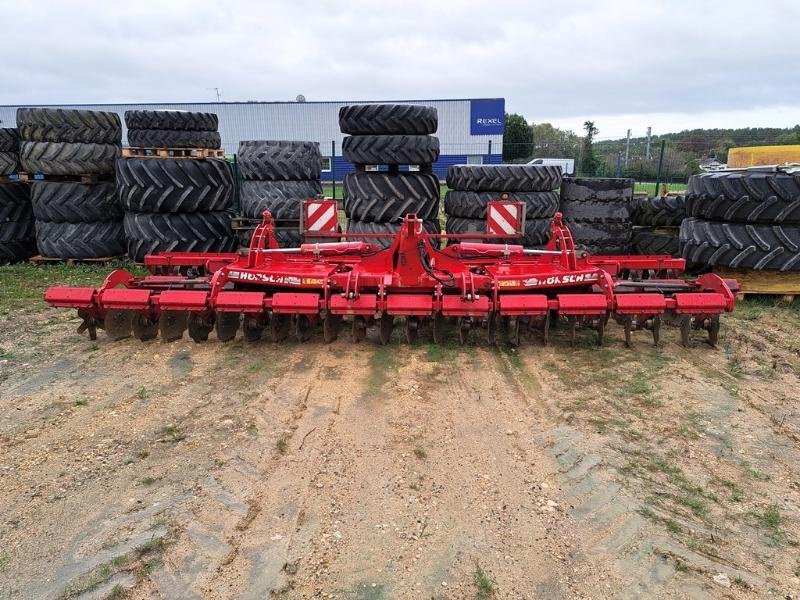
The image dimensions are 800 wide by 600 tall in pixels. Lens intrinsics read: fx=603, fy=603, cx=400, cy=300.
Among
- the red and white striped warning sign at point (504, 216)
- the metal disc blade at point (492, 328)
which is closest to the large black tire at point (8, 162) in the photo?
the red and white striped warning sign at point (504, 216)

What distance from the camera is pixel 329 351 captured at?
5711 millimetres

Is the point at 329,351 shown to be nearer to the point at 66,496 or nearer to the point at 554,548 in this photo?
the point at 66,496

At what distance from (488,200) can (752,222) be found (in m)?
3.60

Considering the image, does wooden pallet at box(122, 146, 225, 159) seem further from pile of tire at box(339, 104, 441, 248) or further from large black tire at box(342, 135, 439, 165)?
large black tire at box(342, 135, 439, 165)

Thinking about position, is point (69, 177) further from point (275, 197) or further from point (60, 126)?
point (275, 197)

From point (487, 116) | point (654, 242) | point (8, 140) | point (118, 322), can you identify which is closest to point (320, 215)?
point (118, 322)

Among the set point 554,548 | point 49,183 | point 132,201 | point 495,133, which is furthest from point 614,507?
point 495,133

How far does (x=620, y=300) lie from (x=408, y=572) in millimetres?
3701

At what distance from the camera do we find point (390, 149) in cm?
847

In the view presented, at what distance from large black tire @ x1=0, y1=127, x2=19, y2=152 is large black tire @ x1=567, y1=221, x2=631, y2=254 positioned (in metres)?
9.67

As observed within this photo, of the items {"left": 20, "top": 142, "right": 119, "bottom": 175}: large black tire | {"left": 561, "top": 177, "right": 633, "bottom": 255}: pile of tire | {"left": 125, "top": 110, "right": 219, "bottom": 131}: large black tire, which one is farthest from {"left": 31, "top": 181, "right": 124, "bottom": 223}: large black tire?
{"left": 561, "top": 177, "right": 633, "bottom": 255}: pile of tire

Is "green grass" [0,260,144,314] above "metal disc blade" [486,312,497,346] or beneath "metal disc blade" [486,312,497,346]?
beneath

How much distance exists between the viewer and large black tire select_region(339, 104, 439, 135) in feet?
27.6

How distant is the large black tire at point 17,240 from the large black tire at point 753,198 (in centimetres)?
1093
